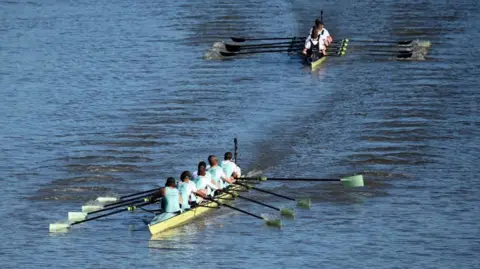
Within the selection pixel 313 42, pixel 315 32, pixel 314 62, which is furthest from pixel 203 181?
pixel 313 42

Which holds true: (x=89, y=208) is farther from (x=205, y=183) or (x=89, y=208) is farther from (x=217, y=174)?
(x=217, y=174)

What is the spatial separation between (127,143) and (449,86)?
14688mm

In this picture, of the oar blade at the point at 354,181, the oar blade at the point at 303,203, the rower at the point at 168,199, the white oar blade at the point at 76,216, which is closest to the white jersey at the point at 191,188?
the rower at the point at 168,199

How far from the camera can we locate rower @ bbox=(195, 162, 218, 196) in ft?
112

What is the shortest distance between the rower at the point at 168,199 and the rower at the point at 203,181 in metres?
1.31

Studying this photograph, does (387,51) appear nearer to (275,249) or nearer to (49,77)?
(49,77)

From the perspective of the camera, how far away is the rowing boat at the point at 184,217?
106 feet

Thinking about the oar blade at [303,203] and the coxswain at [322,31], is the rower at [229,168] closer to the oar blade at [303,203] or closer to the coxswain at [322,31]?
the oar blade at [303,203]

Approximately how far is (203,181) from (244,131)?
A: 30.6ft

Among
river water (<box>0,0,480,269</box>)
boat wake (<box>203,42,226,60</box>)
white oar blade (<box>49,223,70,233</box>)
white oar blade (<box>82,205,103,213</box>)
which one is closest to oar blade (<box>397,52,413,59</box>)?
river water (<box>0,0,480,269</box>)

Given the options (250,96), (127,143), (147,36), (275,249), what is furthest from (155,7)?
(275,249)

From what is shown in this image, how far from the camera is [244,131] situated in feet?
142

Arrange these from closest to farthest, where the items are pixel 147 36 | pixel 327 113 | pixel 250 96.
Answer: pixel 327 113, pixel 250 96, pixel 147 36

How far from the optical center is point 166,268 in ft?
99.7
